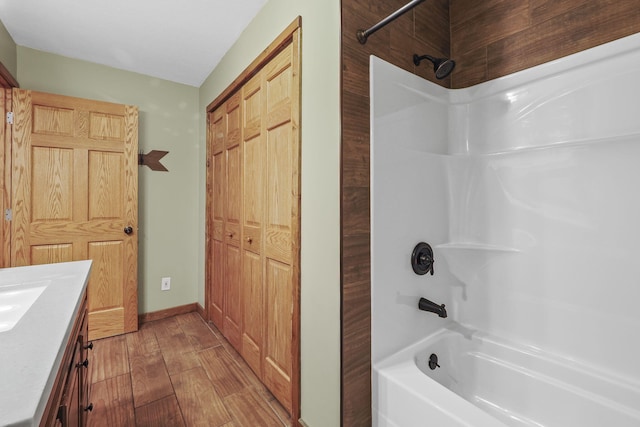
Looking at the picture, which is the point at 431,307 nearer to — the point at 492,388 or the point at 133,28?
the point at 492,388

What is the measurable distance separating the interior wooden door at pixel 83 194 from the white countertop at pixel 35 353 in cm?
163

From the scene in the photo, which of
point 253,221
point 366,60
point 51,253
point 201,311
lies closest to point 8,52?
point 51,253

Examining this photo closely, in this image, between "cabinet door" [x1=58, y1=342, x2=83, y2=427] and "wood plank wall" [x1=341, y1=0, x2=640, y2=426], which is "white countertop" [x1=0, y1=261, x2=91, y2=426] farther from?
"wood plank wall" [x1=341, y1=0, x2=640, y2=426]

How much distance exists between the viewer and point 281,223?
1756mm

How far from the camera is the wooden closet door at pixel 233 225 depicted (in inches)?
90.7

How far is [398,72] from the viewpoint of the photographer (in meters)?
1.45

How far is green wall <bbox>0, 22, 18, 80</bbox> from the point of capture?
210 cm

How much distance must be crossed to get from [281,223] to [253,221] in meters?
0.42

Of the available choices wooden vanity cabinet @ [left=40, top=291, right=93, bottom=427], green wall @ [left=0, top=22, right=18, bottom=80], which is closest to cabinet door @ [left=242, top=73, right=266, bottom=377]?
wooden vanity cabinet @ [left=40, top=291, right=93, bottom=427]

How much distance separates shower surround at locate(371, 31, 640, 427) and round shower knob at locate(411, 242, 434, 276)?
4 centimetres

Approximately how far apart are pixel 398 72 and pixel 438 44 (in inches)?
19.7

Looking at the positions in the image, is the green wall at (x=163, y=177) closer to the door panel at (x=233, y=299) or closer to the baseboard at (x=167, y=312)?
the baseboard at (x=167, y=312)

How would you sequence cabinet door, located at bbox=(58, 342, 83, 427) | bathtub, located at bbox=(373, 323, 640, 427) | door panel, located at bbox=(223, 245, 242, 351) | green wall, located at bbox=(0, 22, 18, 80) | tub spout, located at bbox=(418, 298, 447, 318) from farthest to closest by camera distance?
1. door panel, located at bbox=(223, 245, 242, 351)
2. green wall, located at bbox=(0, 22, 18, 80)
3. tub spout, located at bbox=(418, 298, 447, 318)
4. bathtub, located at bbox=(373, 323, 640, 427)
5. cabinet door, located at bbox=(58, 342, 83, 427)

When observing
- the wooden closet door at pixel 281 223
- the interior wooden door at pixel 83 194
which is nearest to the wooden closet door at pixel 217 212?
the interior wooden door at pixel 83 194
